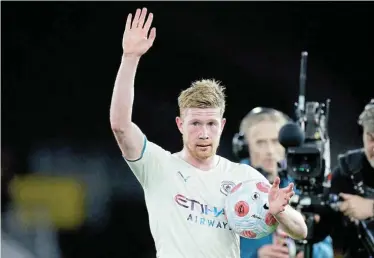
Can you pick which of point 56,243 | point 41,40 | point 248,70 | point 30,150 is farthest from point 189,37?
point 56,243

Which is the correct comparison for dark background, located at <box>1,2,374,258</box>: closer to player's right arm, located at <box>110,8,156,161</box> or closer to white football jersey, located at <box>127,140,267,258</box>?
white football jersey, located at <box>127,140,267,258</box>

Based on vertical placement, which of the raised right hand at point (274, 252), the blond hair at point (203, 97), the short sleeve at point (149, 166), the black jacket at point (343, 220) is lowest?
the raised right hand at point (274, 252)

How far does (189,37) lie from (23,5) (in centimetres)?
142

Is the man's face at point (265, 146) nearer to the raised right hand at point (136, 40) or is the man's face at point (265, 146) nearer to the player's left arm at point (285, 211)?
the player's left arm at point (285, 211)

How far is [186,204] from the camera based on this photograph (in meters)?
2.64

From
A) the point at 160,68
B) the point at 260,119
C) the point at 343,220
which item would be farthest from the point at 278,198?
the point at 160,68

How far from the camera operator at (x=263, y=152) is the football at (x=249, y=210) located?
0.90 meters

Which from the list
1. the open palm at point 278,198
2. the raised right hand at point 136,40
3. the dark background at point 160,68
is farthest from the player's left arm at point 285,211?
the dark background at point 160,68

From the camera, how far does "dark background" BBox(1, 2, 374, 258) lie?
614 centimetres

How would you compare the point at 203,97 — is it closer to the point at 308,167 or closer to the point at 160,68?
the point at 308,167

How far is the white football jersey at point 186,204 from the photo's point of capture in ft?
8.50

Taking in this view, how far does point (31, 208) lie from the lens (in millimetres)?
5910

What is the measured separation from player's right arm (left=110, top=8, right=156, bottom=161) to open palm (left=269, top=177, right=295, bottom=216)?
20.0 inches

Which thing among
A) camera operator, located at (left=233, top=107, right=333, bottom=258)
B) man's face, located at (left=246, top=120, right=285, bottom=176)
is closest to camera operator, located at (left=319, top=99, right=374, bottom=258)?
camera operator, located at (left=233, top=107, right=333, bottom=258)
